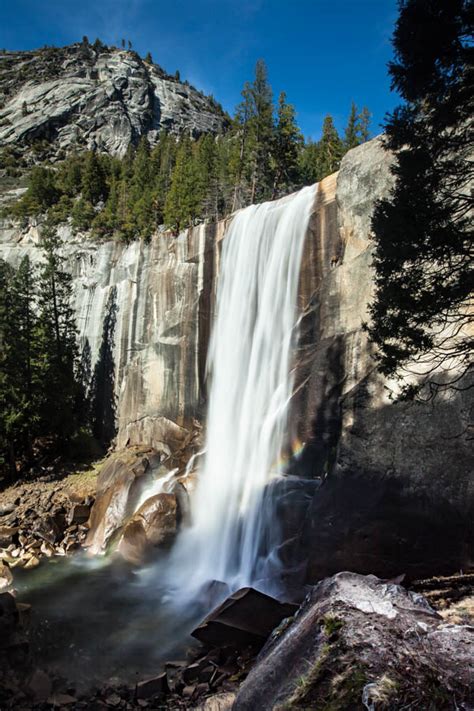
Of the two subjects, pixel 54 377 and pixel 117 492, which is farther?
pixel 54 377

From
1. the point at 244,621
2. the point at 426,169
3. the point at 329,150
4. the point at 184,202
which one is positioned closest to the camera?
the point at 426,169

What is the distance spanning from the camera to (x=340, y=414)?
1349cm

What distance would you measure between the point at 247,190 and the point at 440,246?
3183 centimetres

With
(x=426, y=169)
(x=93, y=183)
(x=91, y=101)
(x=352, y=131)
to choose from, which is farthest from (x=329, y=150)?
(x=91, y=101)

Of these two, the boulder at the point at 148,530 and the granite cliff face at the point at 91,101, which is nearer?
the boulder at the point at 148,530

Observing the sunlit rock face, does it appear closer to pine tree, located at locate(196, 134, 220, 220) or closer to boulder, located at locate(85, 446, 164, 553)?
boulder, located at locate(85, 446, 164, 553)

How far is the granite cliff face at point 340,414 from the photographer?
33.7 feet

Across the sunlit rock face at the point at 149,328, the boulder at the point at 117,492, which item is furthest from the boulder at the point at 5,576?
the sunlit rock face at the point at 149,328

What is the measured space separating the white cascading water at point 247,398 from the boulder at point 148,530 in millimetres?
753

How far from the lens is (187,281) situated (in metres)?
24.1

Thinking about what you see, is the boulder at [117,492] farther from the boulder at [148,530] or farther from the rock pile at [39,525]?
the boulder at [148,530]

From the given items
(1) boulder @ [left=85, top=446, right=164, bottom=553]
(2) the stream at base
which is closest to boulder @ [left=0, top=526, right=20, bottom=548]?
(2) the stream at base

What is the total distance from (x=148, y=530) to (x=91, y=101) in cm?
10577

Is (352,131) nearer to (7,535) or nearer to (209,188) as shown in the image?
(209,188)
